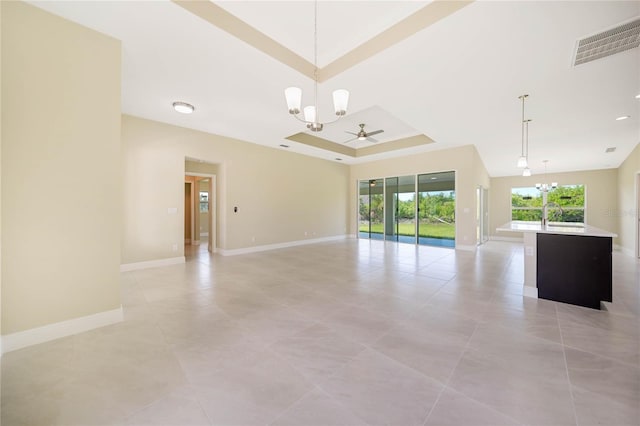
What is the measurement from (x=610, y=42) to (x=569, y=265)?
8.51ft

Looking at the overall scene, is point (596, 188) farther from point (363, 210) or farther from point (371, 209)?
point (363, 210)

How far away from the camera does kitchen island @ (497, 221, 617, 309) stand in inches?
113

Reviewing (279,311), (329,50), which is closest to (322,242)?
(279,311)

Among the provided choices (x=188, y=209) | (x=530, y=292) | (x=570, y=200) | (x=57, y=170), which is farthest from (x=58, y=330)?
(x=570, y=200)

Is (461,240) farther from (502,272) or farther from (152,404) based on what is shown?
(152,404)

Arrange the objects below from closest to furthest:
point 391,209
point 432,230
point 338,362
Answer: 1. point 338,362
2. point 432,230
3. point 391,209

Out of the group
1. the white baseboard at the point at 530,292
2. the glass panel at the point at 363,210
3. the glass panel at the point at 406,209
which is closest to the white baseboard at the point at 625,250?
the glass panel at the point at 406,209

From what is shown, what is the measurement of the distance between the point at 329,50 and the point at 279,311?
342 cm

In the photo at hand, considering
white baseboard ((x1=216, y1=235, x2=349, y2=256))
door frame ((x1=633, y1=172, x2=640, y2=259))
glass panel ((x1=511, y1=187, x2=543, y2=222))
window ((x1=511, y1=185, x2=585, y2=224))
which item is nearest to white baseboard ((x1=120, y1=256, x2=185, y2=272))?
white baseboard ((x1=216, y1=235, x2=349, y2=256))

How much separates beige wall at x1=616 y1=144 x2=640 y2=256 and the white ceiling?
1927 mm

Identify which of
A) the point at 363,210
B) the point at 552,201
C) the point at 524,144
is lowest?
the point at 363,210

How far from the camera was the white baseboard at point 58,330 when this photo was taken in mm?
2025

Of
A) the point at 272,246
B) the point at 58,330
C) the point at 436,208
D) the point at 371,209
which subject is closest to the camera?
the point at 58,330

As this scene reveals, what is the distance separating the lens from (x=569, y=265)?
121 inches
